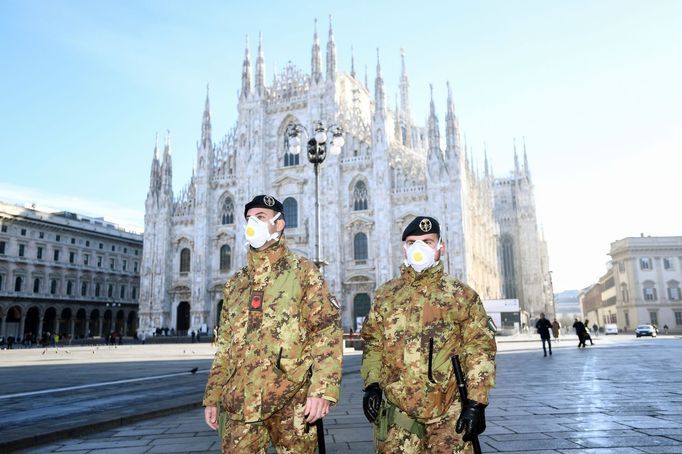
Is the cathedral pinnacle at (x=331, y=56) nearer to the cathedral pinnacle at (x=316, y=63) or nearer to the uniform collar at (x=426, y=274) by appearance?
the cathedral pinnacle at (x=316, y=63)

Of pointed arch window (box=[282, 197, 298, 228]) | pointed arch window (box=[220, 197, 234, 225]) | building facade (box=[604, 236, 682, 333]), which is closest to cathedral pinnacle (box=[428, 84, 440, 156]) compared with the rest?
pointed arch window (box=[282, 197, 298, 228])

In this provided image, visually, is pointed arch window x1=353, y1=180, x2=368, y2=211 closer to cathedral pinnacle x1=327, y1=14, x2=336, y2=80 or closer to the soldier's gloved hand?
cathedral pinnacle x1=327, y1=14, x2=336, y2=80

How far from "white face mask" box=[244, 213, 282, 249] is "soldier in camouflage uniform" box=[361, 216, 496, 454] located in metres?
0.82

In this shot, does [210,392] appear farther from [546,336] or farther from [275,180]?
[275,180]

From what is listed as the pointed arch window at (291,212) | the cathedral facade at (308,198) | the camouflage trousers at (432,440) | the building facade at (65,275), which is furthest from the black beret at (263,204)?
the building facade at (65,275)

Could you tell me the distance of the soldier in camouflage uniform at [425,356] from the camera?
9.54 ft

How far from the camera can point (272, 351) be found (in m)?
2.91

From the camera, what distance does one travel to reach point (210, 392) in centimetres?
304

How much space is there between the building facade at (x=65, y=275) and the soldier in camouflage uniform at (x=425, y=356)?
46.6 meters

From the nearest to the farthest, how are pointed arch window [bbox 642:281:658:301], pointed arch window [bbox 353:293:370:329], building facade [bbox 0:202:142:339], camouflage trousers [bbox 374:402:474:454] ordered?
camouflage trousers [bbox 374:402:474:454] < pointed arch window [bbox 353:293:370:329] < building facade [bbox 0:202:142:339] < pointed arch window [bbox 642:281:658:301]

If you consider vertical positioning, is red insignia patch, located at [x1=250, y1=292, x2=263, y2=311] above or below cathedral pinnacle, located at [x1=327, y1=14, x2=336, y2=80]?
below

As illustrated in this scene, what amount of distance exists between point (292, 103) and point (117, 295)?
28.0 m

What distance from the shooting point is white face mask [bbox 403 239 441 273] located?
10.8ft

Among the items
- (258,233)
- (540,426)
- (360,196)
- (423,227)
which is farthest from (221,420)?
(360,196)
